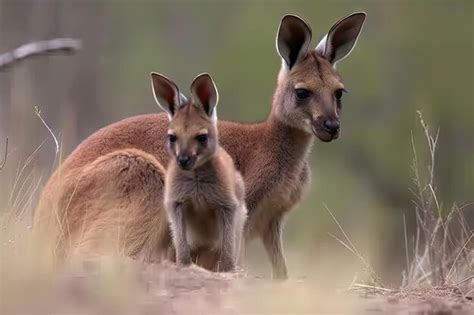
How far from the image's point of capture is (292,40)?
8773 mm

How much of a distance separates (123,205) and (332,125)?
1588 millimetres

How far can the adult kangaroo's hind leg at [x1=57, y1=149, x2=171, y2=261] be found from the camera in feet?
26.0

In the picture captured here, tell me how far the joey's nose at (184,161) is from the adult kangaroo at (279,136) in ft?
2.67

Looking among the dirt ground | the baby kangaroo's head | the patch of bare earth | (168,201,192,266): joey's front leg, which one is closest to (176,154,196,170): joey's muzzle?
the baby kangaroo's head

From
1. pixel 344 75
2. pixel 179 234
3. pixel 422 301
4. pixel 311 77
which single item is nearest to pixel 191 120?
pixel 179 234

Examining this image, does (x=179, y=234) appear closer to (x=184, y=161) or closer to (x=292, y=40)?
(x=184, y=161)

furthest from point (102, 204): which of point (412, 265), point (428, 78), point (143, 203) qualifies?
point (428, 78)

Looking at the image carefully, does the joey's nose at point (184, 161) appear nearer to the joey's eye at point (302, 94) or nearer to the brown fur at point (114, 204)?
the brown fur at point (114, 204)

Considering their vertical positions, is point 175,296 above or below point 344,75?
below

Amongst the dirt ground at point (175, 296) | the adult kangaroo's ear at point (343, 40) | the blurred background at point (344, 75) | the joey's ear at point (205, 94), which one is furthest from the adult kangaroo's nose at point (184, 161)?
the blurred background at point (344, 75)

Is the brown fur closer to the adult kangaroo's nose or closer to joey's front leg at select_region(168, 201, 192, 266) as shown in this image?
joey's front leg at select_region(168, 201, 192, 266)

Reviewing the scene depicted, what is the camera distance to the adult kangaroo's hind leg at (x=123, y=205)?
26.0 ft

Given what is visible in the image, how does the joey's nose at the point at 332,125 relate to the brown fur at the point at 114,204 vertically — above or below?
above

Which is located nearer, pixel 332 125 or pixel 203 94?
pixel 203 94
